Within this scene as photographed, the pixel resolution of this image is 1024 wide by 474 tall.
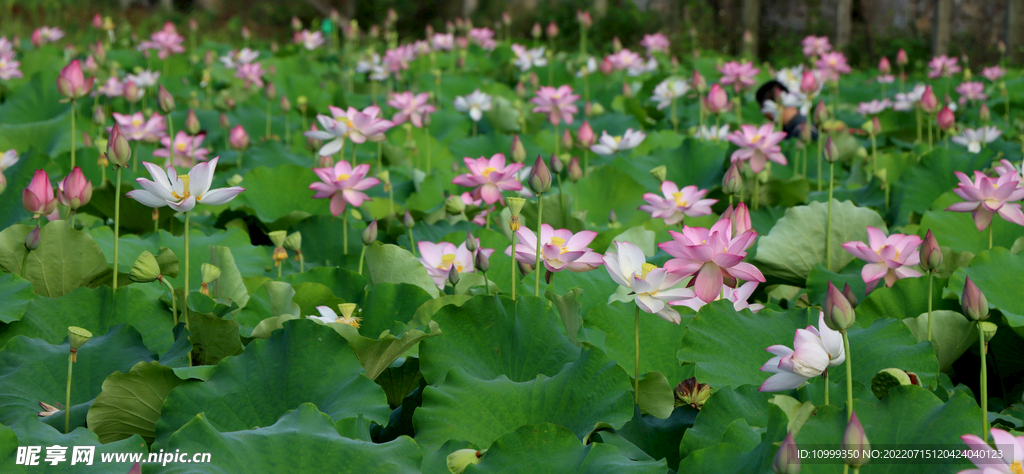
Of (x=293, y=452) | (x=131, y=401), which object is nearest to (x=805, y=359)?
(x=293, y=452)

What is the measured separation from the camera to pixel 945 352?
49.0 inches

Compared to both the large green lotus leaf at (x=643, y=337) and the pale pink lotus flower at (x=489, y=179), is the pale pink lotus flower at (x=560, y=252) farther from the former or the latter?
the pale pink lotus flower at (x=489, y=179)

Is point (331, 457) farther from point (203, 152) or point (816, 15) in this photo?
point (816, 15)

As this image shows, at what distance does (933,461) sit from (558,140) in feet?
7.02

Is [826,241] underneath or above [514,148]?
underneath

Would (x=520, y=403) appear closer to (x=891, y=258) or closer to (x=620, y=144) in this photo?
(x=891, y=258)

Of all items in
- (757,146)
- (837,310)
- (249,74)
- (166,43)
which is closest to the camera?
(837,310)

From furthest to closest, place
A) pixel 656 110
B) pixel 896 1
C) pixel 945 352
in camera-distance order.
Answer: pixel 896 1 → pixel 656 110 → pixel 945 352

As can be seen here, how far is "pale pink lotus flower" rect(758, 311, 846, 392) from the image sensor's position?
0.85 m

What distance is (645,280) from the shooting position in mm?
1088

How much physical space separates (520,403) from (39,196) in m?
0.98

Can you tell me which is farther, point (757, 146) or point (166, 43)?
point (166, 43)

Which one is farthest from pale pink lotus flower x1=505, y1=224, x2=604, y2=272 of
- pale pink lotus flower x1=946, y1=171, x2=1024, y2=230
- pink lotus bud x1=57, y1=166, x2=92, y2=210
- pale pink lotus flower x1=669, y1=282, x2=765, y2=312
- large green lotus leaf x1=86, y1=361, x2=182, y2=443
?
pink lotus bud x1=57, y1=166, x2=92, y2=210

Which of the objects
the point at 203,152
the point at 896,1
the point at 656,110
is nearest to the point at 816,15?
the point at 896,1
